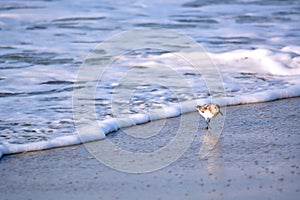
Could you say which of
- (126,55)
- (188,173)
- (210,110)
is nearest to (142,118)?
(210,110)

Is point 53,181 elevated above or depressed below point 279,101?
below

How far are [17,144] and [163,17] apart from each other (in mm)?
7908

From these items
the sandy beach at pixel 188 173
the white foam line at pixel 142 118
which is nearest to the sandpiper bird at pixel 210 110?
the sandy beach at pixel 188 173

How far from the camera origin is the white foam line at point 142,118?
5.05m

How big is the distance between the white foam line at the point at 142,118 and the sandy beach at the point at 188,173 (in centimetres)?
9

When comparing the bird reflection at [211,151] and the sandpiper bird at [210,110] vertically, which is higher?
the sandpiper bird at [210,110]

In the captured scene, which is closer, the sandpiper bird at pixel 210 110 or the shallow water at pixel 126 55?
the sandpiper bird at pixel 210 110

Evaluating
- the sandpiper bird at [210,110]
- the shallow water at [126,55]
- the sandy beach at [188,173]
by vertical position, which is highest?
the shallow water at [126,55]

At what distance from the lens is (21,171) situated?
4523 millimetres

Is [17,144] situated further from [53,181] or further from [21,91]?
[21,91]

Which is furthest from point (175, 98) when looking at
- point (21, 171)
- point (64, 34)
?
point (64, 34)

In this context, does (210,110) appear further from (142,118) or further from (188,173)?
(188,173)

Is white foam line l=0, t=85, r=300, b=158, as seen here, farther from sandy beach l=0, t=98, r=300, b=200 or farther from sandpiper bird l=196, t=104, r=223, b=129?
sandpiper bird l=196, t=104, r=223, b=129

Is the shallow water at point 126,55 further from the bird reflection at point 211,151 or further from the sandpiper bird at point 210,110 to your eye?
the bird reflection at point 211,151
